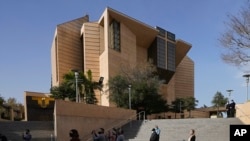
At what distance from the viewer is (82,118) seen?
2441 cm

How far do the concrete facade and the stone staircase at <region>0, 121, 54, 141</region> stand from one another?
23.3 m

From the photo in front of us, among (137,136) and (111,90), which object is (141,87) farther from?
(137,136)

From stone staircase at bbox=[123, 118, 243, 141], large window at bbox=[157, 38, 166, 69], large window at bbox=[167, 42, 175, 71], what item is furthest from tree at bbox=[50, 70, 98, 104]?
large window at bbox=[167, 42, 175, 71]

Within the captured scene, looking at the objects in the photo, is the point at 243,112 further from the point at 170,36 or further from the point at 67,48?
the point at 170,36

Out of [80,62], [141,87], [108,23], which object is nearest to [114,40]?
[108,23]

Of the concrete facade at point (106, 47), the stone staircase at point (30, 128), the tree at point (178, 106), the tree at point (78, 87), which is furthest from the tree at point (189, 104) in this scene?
the stone staircase at point (30, 128)

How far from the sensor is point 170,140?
22859 mm

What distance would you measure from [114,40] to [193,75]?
36911mm

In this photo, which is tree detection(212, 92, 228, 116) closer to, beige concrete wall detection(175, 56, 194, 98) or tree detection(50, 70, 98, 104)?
beige concrete wall detection(175, 56, 194, 98)

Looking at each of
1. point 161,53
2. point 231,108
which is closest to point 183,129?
point 231,108

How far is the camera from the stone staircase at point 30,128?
2172 centimetres

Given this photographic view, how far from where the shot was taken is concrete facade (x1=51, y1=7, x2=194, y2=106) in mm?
53562

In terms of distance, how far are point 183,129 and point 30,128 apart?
10.3 m

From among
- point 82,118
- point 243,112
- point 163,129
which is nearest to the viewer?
point 82,118
